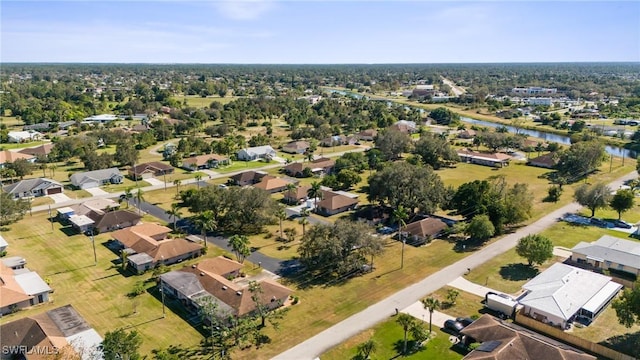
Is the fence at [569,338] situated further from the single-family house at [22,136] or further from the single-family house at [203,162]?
the single-family house at [22,136]

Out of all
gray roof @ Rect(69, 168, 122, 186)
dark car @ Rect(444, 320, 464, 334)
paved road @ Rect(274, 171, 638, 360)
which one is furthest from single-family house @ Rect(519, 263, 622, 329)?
gray roof @ Rect(69, 168, 122, 186)

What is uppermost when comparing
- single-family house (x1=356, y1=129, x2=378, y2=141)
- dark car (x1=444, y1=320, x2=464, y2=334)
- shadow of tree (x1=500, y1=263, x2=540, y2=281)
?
single-family house (x1=356, y1=129, x2=378, y2=141)

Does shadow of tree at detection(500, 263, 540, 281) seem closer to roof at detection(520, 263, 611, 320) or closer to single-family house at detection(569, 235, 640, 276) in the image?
roof at detection(520, 263, 611, 320)

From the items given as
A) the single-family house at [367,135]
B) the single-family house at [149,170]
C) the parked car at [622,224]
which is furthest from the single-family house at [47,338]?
the single-family house at [367,135]

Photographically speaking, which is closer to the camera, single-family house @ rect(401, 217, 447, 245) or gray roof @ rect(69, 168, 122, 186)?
single-family house @ rect(401, 217, 447, 245)

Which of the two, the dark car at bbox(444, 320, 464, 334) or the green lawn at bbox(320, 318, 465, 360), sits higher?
the dark car at bbox(444, 320, 464, 334)

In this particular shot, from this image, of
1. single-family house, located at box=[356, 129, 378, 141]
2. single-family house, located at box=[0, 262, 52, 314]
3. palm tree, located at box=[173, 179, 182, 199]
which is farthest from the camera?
single-family house, located at box=[356, 129, 378, 141]

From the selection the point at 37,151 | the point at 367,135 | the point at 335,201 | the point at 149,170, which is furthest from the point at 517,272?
the point at 37,151
